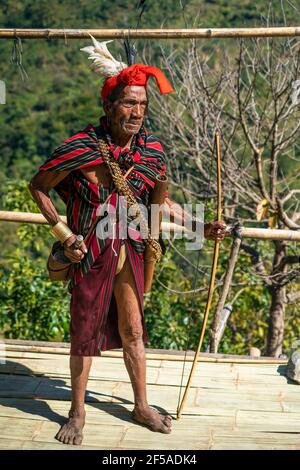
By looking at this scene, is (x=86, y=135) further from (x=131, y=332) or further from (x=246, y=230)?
(x=246, y=230)

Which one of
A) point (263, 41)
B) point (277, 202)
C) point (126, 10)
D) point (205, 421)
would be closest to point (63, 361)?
point (205, 421)

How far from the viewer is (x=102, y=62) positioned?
3471 millimetres

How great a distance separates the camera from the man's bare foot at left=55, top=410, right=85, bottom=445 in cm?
341

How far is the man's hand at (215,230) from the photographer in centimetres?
368

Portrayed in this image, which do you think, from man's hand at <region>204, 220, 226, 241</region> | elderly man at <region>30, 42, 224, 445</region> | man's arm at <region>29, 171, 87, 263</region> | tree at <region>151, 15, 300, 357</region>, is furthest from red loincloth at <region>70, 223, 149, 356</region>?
tree at <region>151, 15, 300, 357</region>

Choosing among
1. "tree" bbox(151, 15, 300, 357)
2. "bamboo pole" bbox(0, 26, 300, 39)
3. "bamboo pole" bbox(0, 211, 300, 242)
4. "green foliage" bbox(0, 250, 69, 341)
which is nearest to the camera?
"bamboo pole" bbox(0, 26, 300, 39)

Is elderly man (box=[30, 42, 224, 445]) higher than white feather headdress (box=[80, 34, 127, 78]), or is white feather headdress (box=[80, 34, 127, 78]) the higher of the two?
white feather headdress (box=[80, 34, 127, 78])

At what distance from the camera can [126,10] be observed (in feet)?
70.6

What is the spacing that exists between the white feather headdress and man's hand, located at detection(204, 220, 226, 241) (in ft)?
2.49

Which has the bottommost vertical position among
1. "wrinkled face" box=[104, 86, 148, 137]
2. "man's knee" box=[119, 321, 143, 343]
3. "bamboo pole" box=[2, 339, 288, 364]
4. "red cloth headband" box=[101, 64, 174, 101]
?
"bamboo pole" box=[2, 339, 288, 364]

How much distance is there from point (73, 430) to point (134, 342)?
444 mm

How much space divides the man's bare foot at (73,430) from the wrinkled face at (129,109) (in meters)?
1.15

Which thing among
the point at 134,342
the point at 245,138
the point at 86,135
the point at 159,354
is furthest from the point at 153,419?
the point at 245,138

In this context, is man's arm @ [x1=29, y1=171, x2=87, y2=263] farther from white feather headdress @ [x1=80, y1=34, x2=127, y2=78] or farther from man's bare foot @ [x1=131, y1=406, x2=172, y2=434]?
man's bare foot @ [x1=131, y1=406, x2=172, y2=434]
